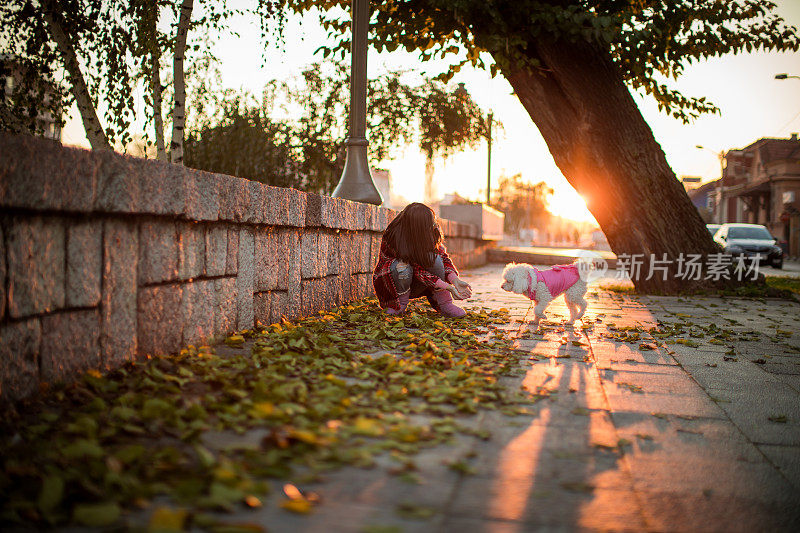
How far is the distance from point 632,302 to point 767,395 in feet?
15.9

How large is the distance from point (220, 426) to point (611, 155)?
24.3ft

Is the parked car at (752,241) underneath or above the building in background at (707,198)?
underneath

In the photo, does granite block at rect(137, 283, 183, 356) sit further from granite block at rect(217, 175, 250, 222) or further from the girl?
the girl

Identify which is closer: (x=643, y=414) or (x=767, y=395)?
(x=643, y=414)

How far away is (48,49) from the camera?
880 cm

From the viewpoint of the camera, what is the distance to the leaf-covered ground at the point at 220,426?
67.1 inches

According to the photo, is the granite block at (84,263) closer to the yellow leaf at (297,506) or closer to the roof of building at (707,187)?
the yellow leaf at (297,506)

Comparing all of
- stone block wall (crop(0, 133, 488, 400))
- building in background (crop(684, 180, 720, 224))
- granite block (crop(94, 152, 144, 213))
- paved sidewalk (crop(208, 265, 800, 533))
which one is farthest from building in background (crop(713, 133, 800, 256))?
granite block (crop(94, 152, 144, 213))

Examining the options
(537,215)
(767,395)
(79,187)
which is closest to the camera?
(79,187)

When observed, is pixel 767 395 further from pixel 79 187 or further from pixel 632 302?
pixel 632 302

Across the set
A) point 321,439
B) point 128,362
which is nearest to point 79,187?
point 128,362

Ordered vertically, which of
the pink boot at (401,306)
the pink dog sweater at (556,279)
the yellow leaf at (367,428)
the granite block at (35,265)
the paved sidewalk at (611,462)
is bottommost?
the paved sidewalk at (611,462)

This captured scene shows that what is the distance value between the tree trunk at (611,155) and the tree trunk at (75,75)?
6112 mm

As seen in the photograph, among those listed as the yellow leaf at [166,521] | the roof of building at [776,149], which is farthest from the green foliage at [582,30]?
the roof of building at [776,149]
